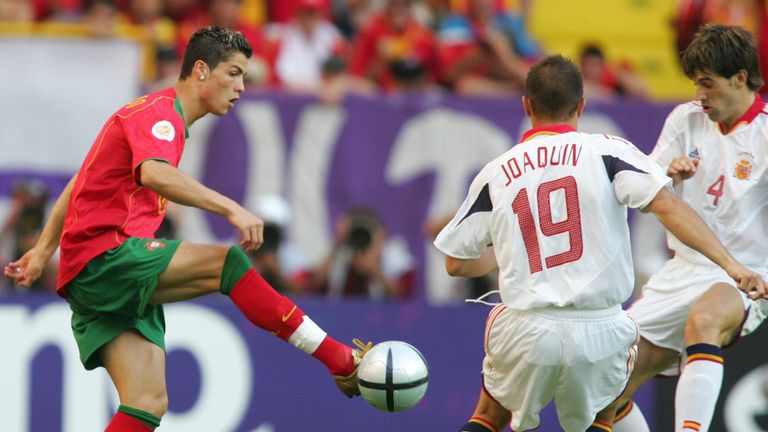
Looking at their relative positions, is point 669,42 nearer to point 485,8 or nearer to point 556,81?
point 485,8

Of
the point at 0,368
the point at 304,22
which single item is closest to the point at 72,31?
the point at 304,22

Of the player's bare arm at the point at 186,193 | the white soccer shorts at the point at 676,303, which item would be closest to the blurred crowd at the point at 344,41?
the white soccer shorts at the point at 676,303

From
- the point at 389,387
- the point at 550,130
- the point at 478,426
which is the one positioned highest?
the point at 550,130

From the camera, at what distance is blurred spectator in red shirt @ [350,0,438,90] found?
12.6m

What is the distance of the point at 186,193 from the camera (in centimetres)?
628

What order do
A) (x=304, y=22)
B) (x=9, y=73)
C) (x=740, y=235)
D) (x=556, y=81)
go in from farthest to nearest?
(x=304, y=22) < (x=9, y=73) < (x=740, y=235) < (x=556, y=81)

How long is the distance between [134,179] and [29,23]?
5.61m

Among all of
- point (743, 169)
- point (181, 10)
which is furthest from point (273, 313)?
point (181, 10)

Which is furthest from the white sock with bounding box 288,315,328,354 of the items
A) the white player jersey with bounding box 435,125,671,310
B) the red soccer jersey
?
the white player jersey with bounding box 435,125,671,310

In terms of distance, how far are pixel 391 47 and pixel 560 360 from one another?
675 centimetres

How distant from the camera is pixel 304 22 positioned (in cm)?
1286

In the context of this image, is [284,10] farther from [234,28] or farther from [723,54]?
[723,54]

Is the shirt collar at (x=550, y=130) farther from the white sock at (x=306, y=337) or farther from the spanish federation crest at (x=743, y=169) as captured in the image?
the white sock at (x=306, y=337)

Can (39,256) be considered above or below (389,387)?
above
